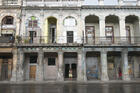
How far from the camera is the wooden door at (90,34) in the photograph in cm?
1878

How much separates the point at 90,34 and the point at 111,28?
3491 millimetres

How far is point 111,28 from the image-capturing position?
19359 millimetres

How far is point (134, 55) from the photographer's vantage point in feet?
62.3

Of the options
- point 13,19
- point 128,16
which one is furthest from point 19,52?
point 128,16

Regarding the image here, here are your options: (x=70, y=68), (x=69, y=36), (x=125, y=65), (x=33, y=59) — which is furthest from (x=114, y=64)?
(x=33, y=59)

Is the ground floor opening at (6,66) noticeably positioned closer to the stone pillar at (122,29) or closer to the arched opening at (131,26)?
the stone pillar at (122,29)

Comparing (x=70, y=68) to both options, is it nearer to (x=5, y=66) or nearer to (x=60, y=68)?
(x=60, y=68)

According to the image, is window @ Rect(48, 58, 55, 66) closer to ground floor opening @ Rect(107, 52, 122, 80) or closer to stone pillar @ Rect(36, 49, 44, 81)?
stone pillar @ Rect(36, 49, 44, 81)

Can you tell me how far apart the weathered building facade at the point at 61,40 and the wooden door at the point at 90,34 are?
0.15 m

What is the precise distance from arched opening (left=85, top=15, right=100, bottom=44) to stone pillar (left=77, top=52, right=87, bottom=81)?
2994 mm

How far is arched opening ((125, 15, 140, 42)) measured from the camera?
18480mm

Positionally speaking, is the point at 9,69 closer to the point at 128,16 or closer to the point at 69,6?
the point at 69,6

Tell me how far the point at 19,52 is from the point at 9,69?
3371 millimetres

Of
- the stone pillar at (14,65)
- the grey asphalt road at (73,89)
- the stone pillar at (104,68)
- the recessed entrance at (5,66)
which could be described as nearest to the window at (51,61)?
the stone pillar at (14,65)
